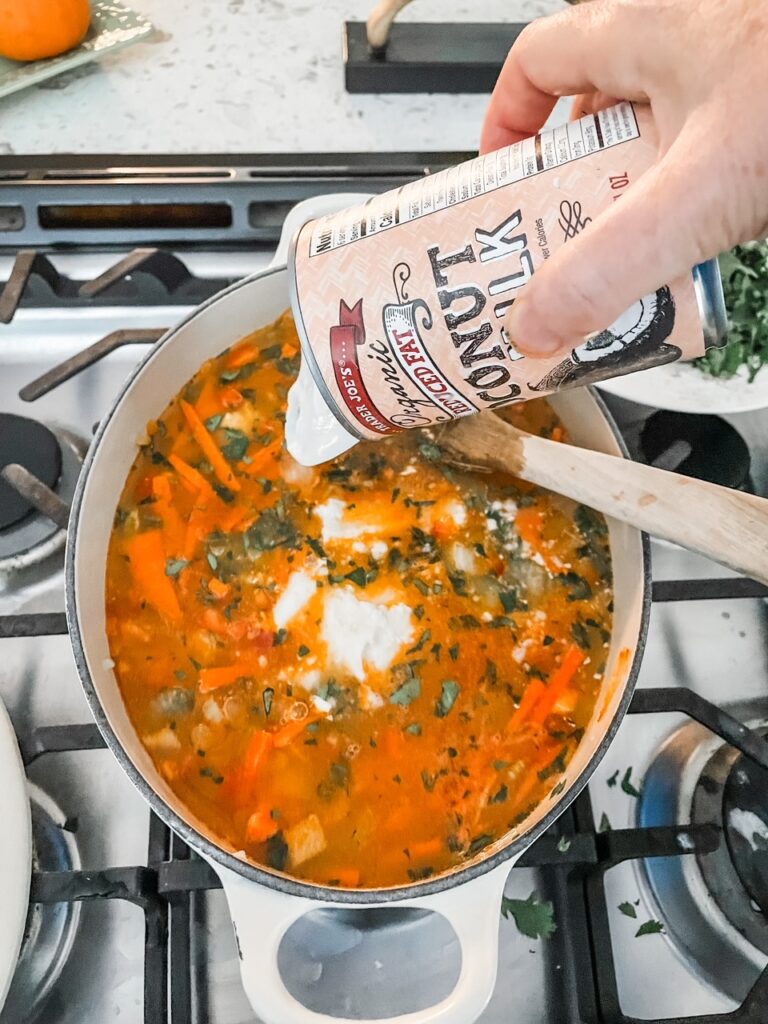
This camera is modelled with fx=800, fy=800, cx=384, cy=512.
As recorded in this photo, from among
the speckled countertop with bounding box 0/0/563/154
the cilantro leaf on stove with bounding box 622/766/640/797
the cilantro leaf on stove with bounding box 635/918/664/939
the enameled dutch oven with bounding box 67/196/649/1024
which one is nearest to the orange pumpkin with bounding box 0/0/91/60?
the speckled countertop with bounding box 0/0/563/154

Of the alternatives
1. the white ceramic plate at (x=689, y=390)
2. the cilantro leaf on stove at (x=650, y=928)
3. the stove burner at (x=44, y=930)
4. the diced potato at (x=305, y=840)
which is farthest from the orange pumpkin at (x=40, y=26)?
the cilantro leaf on stove at (x=650, y=928)

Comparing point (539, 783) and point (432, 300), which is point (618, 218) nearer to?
point (432, 300)

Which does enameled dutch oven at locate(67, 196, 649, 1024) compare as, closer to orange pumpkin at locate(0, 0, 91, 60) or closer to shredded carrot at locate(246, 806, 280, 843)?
shredded carrot at locate(246, 806, 280, 843)

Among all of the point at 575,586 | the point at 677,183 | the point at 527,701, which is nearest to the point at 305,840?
the point at 527,701

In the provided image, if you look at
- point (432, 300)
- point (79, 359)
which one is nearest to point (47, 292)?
point (79, 359)

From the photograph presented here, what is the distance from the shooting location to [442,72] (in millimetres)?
1266

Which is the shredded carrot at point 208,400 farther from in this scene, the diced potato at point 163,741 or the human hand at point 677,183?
the human hand at point 677,183

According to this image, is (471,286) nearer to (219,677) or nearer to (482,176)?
(482,176)

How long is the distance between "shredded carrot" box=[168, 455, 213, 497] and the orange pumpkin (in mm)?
694

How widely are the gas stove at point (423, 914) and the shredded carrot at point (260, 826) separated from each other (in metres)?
0.05

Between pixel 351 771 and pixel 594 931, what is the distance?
288mm

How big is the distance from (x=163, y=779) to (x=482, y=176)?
0.64 metres

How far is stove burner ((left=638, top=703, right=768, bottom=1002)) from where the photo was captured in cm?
82

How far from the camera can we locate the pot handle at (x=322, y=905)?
676 millimetres
